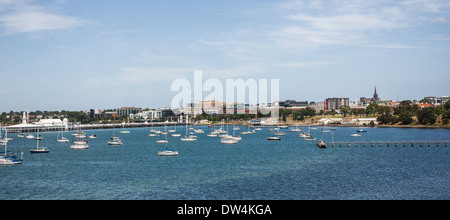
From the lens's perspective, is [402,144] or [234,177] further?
[402,144]

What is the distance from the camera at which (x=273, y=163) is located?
67.1 metres

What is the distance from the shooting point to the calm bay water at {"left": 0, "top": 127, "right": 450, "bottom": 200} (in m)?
42.8

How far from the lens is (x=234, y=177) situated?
2089 inches

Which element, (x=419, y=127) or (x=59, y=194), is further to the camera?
(x=419, y=127)

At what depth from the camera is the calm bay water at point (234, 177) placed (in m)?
42.8

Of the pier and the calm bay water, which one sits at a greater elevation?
the pier

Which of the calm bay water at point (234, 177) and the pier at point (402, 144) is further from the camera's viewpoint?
the pier at point (402, 144)

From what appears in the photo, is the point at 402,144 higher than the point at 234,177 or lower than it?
higher

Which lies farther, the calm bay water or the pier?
the pier

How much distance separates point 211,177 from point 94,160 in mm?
30734

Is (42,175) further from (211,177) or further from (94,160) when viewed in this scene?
(211,177)
